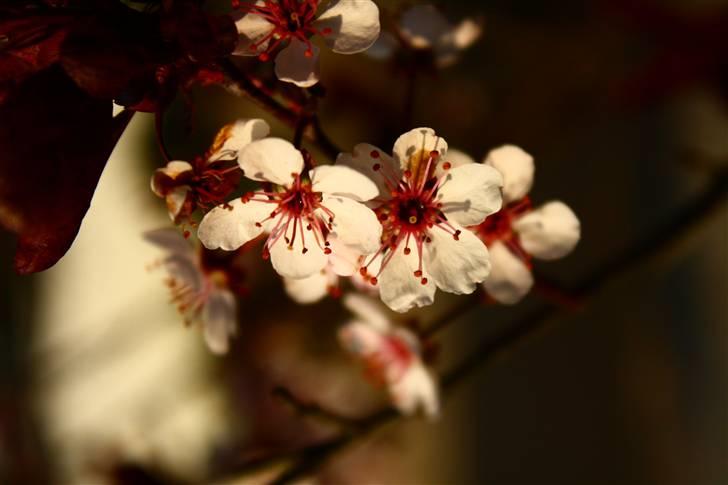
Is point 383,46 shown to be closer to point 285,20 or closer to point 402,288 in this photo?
point 285,20

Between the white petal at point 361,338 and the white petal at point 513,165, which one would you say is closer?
the white petal at point 513,165

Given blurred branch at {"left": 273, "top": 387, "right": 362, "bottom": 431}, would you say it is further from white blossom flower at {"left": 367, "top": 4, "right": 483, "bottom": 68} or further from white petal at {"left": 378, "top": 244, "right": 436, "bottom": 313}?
white blossom flower at {"left": 367, "top": 4, "right": 483, "bottom": 68}

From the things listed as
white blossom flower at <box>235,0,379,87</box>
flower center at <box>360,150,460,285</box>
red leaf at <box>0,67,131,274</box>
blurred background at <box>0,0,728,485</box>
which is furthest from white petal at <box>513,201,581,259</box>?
blurred background at <box>0,0,728,485</box>

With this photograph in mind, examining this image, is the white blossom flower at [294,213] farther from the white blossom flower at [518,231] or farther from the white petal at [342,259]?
the white blossom flower at [518,231]

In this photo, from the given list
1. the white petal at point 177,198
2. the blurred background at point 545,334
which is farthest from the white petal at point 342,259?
the blurred background at point 545,334

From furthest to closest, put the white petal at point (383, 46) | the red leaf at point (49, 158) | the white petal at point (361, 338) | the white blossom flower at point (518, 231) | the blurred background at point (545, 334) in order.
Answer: the blurred background at point (545, 334) < the white petal at point (361, 338) < the white petal at point (383, 46) < the white blossom flower at point (518, 231) < the red leaf at point (49, 158)

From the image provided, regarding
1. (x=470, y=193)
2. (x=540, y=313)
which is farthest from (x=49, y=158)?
(x=540, y=313)

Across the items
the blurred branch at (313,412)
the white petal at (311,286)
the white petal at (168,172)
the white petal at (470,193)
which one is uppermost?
the white petal at (470,193)

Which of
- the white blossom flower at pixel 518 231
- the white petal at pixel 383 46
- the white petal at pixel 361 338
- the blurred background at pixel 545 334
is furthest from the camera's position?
the blurred background at pixel 545 334
